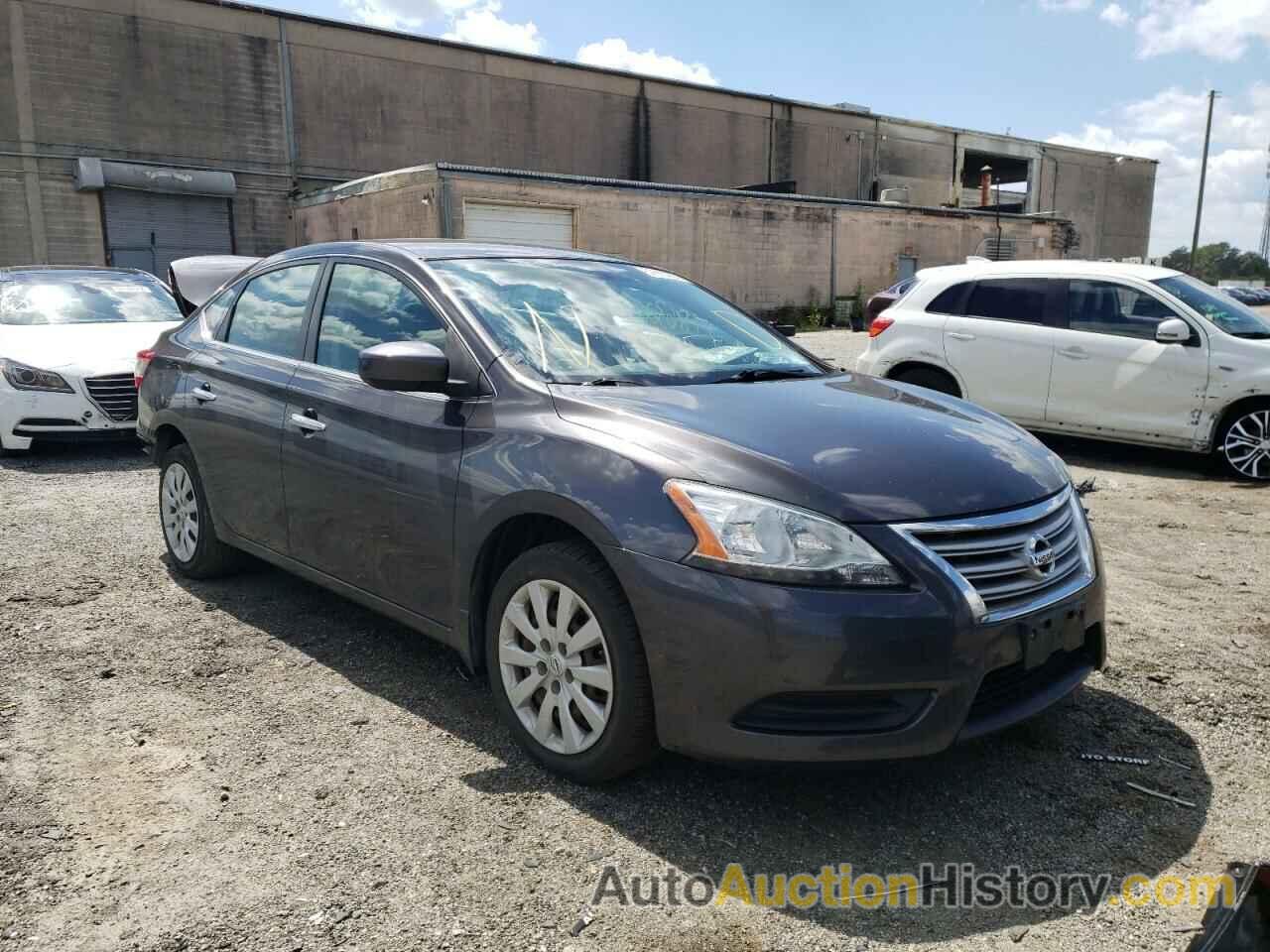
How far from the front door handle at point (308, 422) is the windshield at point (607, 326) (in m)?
0.76

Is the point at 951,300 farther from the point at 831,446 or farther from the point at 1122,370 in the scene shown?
the point at 831,446

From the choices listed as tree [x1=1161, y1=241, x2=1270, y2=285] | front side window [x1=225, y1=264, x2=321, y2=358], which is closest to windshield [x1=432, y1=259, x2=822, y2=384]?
front side window [x1=225, y1=264, x2=321, y2=358]

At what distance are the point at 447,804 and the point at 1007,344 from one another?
7034 millimetres

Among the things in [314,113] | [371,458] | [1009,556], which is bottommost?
[1009,556]

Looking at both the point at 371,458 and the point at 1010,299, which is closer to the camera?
the point at 371,458

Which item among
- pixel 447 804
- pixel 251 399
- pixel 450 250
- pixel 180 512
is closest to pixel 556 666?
pixel 447 804

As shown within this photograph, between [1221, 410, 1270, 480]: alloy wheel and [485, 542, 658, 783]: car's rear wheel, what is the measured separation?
6.63 metres

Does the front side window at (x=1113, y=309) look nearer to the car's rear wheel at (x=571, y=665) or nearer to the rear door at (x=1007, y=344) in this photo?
the rear door at (x=1007, y=344)

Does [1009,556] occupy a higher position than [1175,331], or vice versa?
[1175,331]

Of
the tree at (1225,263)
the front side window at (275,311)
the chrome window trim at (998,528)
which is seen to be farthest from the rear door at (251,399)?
the tree at (1225,263)

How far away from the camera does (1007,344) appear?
848 cm

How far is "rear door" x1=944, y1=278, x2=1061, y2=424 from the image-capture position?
838cm

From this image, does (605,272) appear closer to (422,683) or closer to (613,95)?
(422,683)

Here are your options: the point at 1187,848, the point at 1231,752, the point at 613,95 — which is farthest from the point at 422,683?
the point at 613,95
